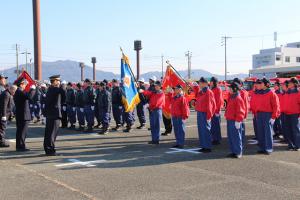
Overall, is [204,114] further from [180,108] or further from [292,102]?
[292,102]

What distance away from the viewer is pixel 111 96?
51.2ft

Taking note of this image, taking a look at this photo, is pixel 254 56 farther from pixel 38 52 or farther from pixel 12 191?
pixel 12 191

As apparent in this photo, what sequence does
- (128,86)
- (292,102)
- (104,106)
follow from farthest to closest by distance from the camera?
(104,106)
(128,86)
(292,102)

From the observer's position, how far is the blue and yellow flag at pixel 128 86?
12.3 meters

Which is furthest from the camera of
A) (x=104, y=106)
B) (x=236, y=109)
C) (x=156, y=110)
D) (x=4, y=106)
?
(x=104, y=106)

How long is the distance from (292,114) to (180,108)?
3008 millimetres

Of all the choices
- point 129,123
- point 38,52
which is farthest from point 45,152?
point 38,52

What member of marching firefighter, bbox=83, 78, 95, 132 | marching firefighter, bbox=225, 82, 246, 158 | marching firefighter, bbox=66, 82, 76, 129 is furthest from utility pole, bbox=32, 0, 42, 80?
marching firefighter, bbox=225, 82, 246, 158

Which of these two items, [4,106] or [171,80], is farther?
[171,80]

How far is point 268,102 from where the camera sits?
32.4 ft

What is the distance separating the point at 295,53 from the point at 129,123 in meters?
99.4

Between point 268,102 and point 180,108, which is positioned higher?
point 268,102

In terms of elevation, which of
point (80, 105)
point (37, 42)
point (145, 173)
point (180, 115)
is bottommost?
point (145, 173)

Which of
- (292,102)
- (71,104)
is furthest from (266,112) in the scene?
(71,104)
